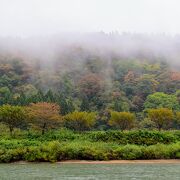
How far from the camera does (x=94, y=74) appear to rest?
126875 mm

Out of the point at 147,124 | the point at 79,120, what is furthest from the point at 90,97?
the point at 79,120

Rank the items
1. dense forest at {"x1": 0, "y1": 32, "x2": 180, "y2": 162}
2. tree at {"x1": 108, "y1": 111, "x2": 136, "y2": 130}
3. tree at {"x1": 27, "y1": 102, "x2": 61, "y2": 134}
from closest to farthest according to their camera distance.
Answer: dense forest at {"x1": 0, "y1": 32, "x2": 180, "y2": 162} → tree at {"x1": 27, "y1": 102, "x2": 61, "y2": 134} → tree at {"x1": 108, "y1": 111, "x2": 136, "y2": 130}

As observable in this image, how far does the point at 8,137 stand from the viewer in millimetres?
67000

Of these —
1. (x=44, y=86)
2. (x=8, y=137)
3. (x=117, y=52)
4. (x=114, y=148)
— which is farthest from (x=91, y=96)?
(x=114, y=148)

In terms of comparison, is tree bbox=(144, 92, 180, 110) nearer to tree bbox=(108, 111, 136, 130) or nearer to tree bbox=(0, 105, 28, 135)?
tree bbox=(108, 111, 136, 130)

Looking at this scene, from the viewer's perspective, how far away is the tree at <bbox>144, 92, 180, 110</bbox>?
9886 cm

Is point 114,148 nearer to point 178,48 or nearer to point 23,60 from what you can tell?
point 23,60

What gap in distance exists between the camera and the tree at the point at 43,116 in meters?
71.8

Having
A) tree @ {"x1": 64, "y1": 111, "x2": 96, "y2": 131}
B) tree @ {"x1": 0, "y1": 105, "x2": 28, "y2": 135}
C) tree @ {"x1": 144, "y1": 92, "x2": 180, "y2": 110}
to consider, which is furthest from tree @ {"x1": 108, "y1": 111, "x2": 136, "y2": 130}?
tree @ {"x1": 144, "y1": 92, "x2": 180, "y2": 110}

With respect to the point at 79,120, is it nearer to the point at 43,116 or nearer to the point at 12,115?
the point at 43,116

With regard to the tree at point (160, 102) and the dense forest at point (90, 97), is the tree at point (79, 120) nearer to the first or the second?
the dense forest at point (90, 97)

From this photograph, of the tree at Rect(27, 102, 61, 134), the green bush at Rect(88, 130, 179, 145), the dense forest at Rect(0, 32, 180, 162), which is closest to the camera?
the dense forest at Rect(0, 32, 180, 162)

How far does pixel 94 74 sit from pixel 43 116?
56310mm

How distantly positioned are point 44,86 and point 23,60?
16.3 metres
